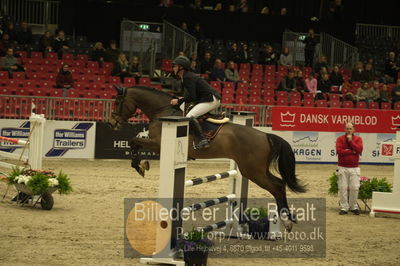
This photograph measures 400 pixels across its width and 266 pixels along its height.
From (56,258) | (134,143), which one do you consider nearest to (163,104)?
(134,143)

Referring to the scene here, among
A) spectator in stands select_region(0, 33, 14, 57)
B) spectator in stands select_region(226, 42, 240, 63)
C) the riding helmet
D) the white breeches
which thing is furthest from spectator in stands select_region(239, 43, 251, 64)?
the riding helmet

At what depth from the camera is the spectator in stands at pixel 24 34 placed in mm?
21141

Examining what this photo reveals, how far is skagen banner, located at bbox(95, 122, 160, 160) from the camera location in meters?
17.9

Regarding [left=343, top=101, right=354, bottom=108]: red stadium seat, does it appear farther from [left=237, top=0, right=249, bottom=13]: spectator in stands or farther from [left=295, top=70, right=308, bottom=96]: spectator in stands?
[left=237, top=0, right=249, bottom=13]: spectator in stands

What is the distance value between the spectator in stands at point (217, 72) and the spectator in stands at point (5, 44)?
611 cm

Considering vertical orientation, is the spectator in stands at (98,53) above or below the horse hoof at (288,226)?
above

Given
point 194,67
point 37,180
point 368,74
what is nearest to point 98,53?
point 194,67

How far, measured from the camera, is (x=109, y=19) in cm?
2380

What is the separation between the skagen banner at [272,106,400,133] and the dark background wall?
712cm

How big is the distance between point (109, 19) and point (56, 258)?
54.2 ft

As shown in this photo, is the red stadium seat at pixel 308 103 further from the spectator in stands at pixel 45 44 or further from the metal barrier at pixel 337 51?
the spectator in stands at pixel 45 44


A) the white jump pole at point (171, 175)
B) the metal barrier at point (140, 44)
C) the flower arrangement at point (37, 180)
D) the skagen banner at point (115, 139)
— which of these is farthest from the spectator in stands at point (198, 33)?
the white jump pole at point (171, 175)

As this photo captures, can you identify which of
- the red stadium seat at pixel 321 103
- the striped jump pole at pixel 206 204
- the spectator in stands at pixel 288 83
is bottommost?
the striped jump pole at pixel 206 204

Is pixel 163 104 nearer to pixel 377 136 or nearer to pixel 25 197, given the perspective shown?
pixel 25 197
